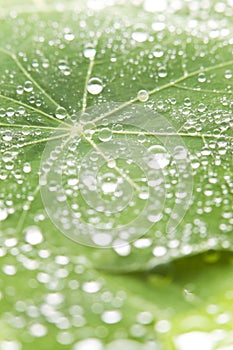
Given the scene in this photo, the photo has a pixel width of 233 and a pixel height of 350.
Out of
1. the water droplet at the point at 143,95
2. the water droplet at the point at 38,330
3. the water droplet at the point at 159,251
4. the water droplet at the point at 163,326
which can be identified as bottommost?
the water droplet at the point at 38,330

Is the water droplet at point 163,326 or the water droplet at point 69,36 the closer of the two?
the water droplet at point 163,326

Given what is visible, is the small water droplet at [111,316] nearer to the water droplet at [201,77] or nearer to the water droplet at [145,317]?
the water droplet at [145,317]

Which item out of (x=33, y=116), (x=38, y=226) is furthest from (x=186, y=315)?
(x=33, y=116)

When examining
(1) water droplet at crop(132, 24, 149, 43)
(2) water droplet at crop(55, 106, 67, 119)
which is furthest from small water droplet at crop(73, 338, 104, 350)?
(1) water droplet at crop(132, 24, 149, 43)

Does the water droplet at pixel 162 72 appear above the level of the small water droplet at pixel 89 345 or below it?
above

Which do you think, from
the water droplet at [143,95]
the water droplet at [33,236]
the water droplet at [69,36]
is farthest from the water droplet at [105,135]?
the water droplet at [69,36]

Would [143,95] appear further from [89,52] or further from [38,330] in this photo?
[38,330]

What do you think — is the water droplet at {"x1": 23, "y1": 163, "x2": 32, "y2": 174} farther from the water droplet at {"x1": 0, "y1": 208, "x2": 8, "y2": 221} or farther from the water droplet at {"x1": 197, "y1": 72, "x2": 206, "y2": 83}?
the water droplet at {"x1": 197, "y1": 72, "x2": 206, "y2": 83}

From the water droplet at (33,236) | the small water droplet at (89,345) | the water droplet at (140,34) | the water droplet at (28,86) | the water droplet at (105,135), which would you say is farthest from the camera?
the water droplet at (140,34)
